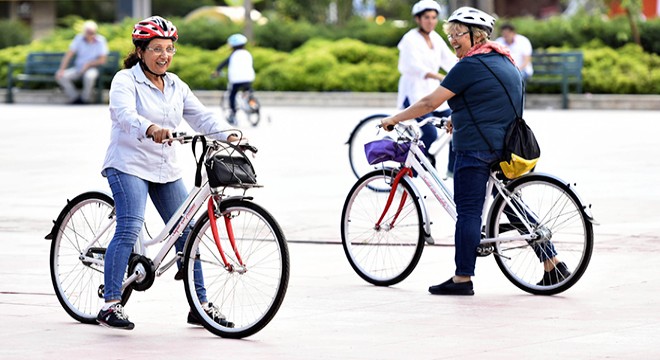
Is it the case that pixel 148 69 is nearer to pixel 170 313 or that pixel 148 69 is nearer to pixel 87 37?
pixel 170 313

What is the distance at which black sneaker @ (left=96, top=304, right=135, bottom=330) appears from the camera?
729cm

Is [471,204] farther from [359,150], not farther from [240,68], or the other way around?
[240,68]

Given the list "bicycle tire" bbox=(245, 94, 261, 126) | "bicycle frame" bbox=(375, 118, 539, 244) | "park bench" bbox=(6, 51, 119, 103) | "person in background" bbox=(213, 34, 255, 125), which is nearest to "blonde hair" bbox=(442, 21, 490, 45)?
"bicycle frame" bbox=(375, 118, 539, 244)

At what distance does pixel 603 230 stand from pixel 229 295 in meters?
4.39

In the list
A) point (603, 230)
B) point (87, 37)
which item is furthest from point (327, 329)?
point (87, 37)

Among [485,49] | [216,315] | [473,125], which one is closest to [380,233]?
[473,125]

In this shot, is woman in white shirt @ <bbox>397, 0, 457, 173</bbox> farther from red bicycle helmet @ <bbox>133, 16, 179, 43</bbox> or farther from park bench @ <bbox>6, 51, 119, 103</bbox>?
park bench @ <bbox>6, 51, 119, 103</bbox>

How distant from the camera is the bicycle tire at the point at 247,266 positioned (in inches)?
273

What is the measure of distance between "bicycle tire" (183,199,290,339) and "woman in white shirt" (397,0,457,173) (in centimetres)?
626

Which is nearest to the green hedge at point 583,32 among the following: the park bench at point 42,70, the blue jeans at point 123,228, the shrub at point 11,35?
the park bench at point 42,70

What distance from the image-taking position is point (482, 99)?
839cm

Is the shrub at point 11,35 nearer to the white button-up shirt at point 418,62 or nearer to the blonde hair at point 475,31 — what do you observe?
the white button-up shirt at point 418,62

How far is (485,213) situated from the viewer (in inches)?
337

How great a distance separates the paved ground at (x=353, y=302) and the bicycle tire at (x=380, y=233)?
0.13 metres
